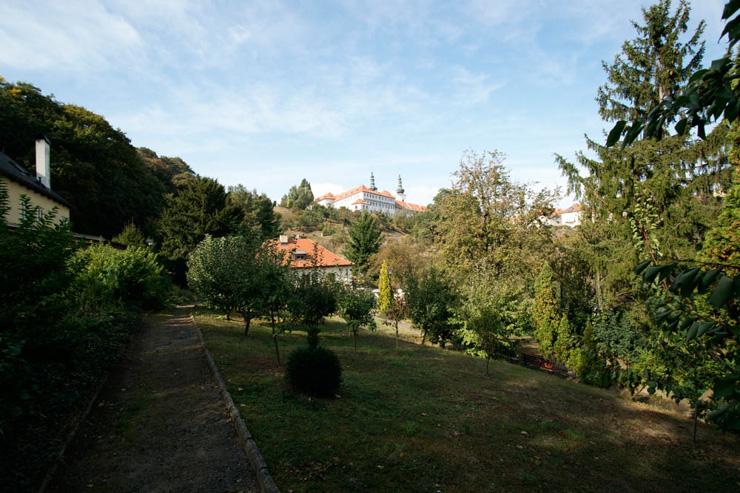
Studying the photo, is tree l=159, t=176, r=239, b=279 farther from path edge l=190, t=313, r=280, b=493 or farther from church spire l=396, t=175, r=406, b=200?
church spire l=396, t=175, r=406, b=200

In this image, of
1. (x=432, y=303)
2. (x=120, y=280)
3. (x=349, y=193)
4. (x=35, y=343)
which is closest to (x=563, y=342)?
(x=432, y=303)

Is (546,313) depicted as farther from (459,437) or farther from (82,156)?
(82,156)

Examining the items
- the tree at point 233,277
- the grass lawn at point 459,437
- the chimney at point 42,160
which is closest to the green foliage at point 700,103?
the grass lawn at point 459,437

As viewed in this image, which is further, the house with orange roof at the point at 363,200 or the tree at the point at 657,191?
the house with orange roof at the point at 363,200

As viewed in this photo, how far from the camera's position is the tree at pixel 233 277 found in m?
13.6

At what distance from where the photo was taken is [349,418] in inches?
292

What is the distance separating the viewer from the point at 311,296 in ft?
50.8

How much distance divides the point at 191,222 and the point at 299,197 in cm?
8295

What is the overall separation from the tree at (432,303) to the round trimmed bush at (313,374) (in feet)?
38.8

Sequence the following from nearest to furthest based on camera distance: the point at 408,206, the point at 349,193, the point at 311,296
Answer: the point at 311,296 < the point at 349,193 < the point at 408,206

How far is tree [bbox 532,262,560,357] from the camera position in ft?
63.0

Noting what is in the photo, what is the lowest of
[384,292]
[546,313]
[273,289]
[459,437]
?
[384,292]

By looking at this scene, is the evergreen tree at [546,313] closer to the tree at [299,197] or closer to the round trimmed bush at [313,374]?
the round trimmed bush at [313,374]

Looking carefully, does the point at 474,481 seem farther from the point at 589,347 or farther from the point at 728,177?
the point at 728,177
